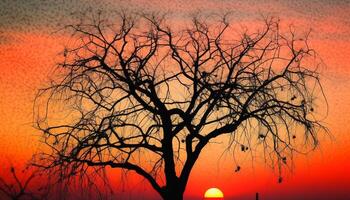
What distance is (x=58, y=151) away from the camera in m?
11.1

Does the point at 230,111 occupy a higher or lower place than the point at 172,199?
higher

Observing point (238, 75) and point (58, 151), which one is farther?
point (238, 75)

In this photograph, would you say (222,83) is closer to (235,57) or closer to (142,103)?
(235,57)

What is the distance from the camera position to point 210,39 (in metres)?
12.6

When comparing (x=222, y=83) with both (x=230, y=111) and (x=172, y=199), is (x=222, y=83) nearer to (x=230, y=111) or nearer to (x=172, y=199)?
(x=230, y=111)

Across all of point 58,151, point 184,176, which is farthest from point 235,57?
point 58,151

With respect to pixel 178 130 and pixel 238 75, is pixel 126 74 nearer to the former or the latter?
pixel 178 130

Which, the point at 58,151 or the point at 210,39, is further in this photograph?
the point at 210,39

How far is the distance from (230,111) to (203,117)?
0.71 m

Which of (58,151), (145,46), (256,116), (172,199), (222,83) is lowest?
(172,199)

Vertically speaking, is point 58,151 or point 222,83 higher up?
point 222,83

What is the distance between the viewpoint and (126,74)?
40.6 feet

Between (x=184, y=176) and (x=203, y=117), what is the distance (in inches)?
58.2

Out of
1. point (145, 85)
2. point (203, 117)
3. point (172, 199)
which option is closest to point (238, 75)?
point (203, 117)
